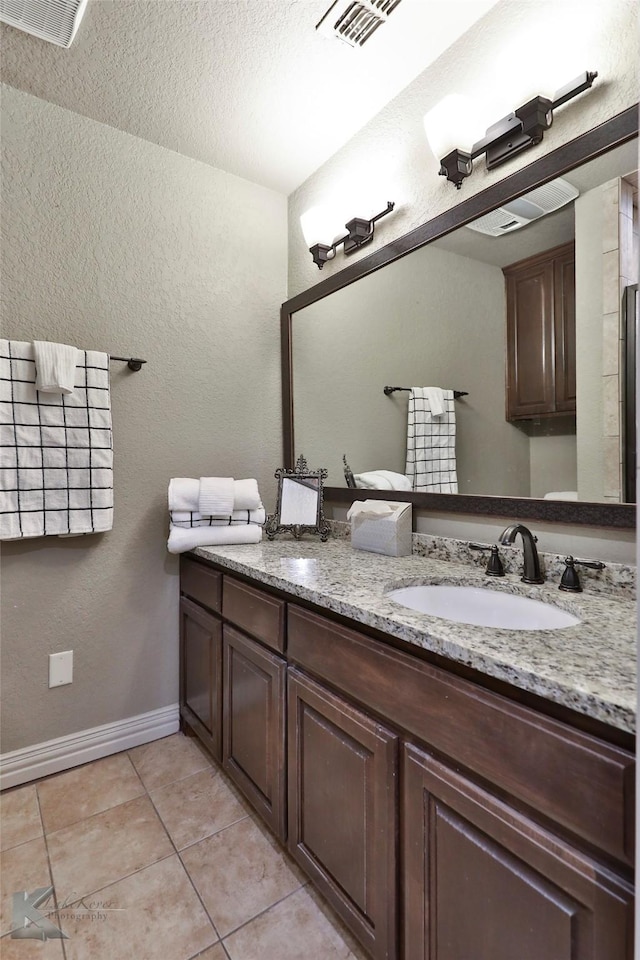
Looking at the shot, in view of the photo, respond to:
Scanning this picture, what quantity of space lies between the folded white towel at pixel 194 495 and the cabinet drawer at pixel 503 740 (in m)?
0.95

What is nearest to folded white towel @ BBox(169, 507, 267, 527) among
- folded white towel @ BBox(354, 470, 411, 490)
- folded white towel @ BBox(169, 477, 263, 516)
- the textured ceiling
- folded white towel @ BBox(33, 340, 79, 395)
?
folded white towel @ BBox(169, 477, 263, 516)

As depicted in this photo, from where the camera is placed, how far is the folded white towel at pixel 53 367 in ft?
5.33

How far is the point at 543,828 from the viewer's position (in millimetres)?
690

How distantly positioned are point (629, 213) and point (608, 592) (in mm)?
875

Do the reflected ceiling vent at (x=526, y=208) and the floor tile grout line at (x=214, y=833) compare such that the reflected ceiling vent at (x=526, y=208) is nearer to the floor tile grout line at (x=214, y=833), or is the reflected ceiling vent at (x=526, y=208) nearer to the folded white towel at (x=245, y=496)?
the folded white towel at (x=245, y=496)

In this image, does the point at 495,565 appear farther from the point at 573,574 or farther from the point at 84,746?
the point at 84,746

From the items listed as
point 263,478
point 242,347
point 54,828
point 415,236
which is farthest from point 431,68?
point 54,828

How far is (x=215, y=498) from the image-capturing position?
6.19 feet

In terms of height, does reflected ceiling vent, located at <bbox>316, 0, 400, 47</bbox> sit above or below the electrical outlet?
above

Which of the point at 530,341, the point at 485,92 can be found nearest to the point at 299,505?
the point at 530,341

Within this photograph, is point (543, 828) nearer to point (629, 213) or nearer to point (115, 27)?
point (629, 213)

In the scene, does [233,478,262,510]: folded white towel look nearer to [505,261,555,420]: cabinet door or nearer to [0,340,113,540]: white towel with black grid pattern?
[0,340,113,540]: white towel with black grid pattern

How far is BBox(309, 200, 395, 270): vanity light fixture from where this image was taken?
1847mm

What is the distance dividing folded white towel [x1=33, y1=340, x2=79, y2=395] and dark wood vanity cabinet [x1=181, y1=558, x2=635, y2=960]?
97cm
